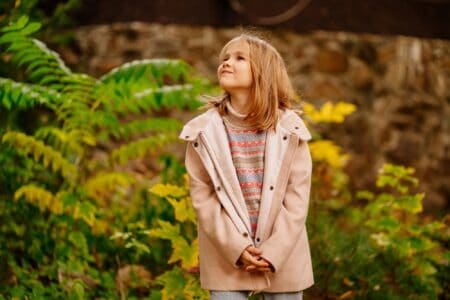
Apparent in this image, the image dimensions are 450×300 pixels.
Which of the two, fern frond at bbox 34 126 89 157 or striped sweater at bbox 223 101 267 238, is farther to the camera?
fern frond at bbox 34 126 89 157

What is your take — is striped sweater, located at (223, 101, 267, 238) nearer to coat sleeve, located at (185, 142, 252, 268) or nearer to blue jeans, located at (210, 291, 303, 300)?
coat sleeve, located at (185, 142, 252, 268)

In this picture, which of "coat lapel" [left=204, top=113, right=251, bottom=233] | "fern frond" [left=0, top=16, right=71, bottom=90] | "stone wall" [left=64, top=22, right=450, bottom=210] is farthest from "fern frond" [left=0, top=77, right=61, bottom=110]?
"stone wall" [left=64, top=22, right=450, bottom=210]

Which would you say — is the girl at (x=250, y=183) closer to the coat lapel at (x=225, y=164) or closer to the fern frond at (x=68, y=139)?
the coat lapel at (x=225, y=164)

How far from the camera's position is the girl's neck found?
2797mm

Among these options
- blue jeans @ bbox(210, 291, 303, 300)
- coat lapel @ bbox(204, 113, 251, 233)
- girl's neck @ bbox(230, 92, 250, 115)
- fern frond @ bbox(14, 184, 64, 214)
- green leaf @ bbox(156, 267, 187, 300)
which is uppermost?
girl's neck @ bbox(230, 92, 250, 115)

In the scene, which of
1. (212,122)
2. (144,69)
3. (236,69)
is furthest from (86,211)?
(236,69)

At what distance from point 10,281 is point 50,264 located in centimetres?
35

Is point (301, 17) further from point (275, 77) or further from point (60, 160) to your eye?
point (275, 77)

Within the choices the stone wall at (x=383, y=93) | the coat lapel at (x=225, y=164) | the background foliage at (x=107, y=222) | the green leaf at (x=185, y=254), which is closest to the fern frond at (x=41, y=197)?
the background foliage at (x=107, y=222)

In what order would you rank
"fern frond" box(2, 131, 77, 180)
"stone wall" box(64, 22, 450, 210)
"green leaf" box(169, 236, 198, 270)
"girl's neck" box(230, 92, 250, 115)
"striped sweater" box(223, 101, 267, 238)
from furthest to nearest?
"stone wall" box(64, 22, 450, 210), "fern frond" box(2, 131, 77, 180), "green leaf" box(169, 236, 198, 270), "girl's neck" box(230, 92, 250, 115), "striped sweater" box(223, 101, 267, 238)

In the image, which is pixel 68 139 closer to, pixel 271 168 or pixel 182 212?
pixel 182 212

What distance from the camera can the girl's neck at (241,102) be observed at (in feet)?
9.18

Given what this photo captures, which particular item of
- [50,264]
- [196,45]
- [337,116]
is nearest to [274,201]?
[50,264]

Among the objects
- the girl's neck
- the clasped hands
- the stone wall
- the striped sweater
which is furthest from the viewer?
the stone wall
